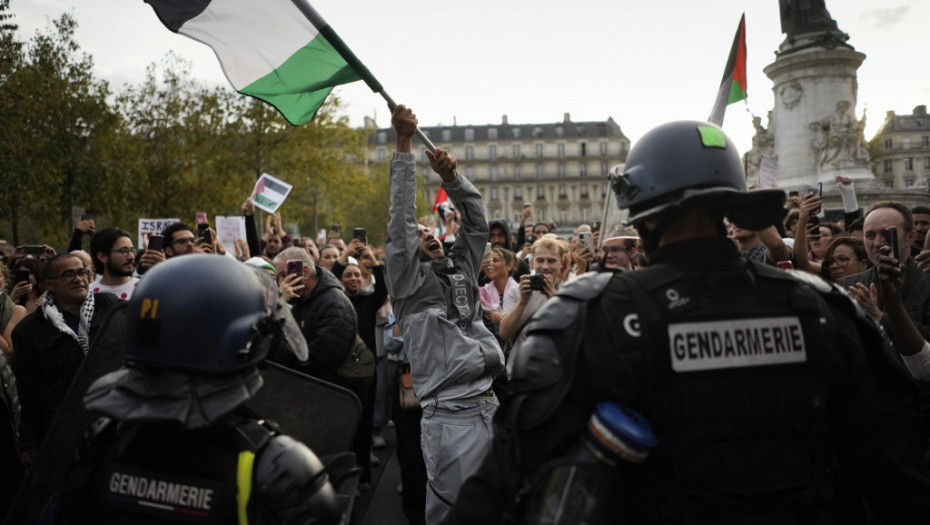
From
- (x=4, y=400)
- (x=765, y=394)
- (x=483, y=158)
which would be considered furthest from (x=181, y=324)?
(x=483, y=158)

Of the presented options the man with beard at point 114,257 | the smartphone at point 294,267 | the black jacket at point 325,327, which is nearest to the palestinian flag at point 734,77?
the black jacket at point 325,327

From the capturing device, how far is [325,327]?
4.93 meters

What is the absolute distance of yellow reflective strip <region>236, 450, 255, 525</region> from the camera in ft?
5.38

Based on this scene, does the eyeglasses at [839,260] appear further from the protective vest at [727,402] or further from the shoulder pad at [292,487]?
the shoulder pad at [292,487]

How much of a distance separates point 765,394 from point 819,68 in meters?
18.5

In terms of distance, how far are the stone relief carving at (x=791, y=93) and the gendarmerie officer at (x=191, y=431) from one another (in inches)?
748

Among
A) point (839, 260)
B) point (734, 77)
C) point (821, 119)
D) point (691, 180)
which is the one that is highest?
point (821, 119)

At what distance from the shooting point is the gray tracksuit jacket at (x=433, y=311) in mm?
3645

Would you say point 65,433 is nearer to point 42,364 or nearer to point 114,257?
point 42,364

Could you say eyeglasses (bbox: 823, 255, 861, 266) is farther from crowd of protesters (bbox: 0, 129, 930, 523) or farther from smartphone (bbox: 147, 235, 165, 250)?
smartphone (bbox: 147, 235, 165, 250)

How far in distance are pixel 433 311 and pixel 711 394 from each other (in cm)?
220

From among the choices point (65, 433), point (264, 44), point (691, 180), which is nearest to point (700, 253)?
point (691, 180)

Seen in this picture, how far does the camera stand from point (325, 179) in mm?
29875

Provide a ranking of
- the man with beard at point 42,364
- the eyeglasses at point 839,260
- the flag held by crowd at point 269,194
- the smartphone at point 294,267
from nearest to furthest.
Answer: the man with beard at point 42,364 < the smartphone at point 294,267 < the eyeglasses at point 839,260 < the flag held by crowd at point 269,194
